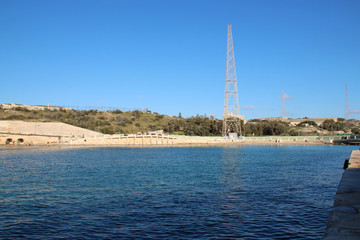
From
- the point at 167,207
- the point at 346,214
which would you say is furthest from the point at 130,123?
the point at 346,214

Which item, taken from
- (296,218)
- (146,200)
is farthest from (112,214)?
(296,218)

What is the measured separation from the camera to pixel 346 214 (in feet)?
32.4

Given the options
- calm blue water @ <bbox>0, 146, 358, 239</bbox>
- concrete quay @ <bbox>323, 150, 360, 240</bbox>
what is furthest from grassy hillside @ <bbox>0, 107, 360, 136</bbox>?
concrete quay @ <bbox>323, 150, 360, 240</bbox>

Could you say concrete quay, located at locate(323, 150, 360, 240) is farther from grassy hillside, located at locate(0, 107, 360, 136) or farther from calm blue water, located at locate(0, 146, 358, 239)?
grassy hillside, located at locate(0, 107, 360, 136)

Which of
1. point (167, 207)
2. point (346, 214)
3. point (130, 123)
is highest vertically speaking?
point (130, 123)

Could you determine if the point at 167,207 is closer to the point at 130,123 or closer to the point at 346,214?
the point at 346,214

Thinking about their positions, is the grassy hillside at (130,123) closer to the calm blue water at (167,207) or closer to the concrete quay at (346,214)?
the calm blue water at (167,207)

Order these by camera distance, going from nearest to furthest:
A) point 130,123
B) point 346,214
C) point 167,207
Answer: point 346,214 < point 167,207 < point 130,123

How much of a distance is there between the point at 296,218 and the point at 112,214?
7810 millimetres

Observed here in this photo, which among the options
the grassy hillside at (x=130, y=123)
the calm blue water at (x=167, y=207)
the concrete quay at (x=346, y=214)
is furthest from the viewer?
the grassy hillside at (x=130, y=123)

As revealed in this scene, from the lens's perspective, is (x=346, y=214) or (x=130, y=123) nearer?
(x=346, y=214)

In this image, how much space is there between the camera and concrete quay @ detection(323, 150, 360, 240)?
8156 millimetres

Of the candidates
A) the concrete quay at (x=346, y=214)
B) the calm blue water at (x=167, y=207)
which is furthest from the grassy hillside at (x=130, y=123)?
the concrete quay at (x=346, y=214)

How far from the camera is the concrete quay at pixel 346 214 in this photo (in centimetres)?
816
